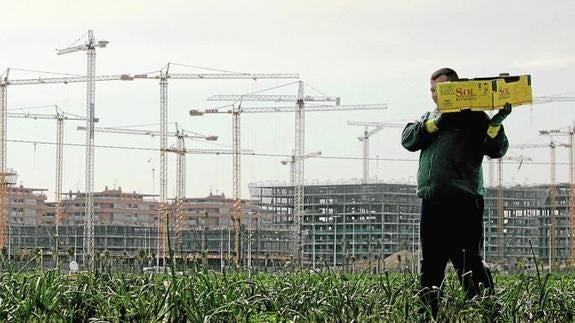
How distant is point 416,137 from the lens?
5.66m

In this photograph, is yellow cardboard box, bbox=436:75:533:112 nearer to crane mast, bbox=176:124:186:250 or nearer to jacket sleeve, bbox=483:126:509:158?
jacket sleeve, bbox=483:126:509:158

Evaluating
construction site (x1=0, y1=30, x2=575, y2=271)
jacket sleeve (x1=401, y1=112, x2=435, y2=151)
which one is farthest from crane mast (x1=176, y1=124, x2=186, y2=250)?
jacket sleeve (x1=401, y1=112, x2=435, y2=151)

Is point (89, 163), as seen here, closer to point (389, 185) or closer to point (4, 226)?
point (4, 226)

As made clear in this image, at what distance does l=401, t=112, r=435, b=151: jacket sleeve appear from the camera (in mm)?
5633

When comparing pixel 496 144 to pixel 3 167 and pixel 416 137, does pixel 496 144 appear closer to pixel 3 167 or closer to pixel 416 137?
pixel 416 137

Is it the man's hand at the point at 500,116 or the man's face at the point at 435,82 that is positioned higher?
the man's face at the point at 435,82

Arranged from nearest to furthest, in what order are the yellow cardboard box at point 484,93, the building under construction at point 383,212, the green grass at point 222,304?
the green grass at point 222,304
the yellow cardboard box at point 484,93
the building under construction at point 383,212

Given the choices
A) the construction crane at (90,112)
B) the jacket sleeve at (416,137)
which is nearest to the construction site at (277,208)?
the construction crane at (90,112)

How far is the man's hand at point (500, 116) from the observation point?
5148 mm

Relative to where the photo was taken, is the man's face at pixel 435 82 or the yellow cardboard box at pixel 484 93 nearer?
the yellow cardboard box at pixel 484 93

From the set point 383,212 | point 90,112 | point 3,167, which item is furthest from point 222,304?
point 383,212

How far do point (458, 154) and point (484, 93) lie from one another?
489 mm

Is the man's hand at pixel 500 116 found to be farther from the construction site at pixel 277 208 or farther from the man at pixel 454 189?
the construction site at pixel 277 208

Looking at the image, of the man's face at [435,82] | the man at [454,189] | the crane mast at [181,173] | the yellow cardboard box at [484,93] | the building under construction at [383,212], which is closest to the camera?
the yellow cardboard box at [484,93]
